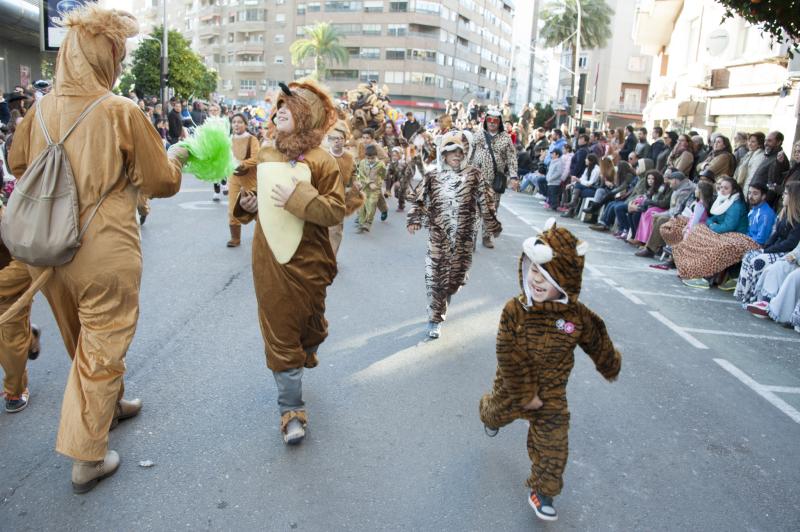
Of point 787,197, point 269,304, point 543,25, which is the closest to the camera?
point 269,304

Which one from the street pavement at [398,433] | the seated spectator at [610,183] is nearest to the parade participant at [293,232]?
the street pavement at [398,433]

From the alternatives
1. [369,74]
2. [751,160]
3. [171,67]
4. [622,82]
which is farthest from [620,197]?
[369,74]

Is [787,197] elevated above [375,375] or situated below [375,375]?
above

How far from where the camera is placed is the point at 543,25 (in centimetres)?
6106

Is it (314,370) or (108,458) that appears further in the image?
(314,370)

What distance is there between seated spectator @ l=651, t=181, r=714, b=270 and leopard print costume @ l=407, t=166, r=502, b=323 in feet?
17.7

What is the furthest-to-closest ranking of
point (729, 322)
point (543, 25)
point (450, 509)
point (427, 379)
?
Result: point (543, 25), point (729, 322), point (427, 379), point (450, 509)

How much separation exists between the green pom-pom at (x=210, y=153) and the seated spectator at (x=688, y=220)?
785 centimetres

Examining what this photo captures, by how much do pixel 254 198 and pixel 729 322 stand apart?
576cm

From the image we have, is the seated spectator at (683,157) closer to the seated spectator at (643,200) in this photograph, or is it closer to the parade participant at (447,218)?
the seated spectator at (643,200)

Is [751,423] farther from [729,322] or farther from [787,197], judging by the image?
[787,197]

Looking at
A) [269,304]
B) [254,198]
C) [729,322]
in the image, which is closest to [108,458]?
[269,304]

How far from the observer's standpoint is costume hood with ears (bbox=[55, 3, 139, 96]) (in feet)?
9.88

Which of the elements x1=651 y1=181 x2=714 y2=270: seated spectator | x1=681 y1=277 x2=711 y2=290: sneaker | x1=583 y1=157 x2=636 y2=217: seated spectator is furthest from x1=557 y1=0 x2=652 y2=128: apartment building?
x1=681 y1=277 x2=711 y2=290: sneaker
